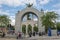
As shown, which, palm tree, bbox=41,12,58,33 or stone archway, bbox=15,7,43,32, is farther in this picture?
stone archway, bbox=15,7,43,32

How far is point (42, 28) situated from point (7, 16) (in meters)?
20.9

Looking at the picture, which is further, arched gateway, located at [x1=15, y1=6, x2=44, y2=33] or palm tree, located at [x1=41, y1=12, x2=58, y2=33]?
arched gateway, located at [x1=15, y1=6, x2=44, y2=33]

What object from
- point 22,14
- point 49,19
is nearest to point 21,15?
point 22,14

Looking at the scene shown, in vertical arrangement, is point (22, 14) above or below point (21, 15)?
above

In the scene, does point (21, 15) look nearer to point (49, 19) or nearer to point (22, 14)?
point (22, 14)

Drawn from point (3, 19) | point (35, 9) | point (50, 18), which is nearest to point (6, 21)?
point (3, 19)

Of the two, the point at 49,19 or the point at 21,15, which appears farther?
the point at 21,15

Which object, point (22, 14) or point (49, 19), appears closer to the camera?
point (49, 19)

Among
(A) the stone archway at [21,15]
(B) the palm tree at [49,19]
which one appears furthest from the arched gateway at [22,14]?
(B) the palm tree at [49,19]

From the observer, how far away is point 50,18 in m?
71.4

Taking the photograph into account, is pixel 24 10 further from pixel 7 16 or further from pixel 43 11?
pixel 7 16

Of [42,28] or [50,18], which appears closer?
[50,18]

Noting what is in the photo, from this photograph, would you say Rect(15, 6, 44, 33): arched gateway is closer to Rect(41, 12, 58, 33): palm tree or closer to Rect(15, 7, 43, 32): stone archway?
Rect(15, 7, 43, 32): stone archway

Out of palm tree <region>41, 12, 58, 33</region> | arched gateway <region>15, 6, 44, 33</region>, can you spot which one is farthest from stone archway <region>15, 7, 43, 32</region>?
palm tree <region>41, 12, 58, 33</region>
